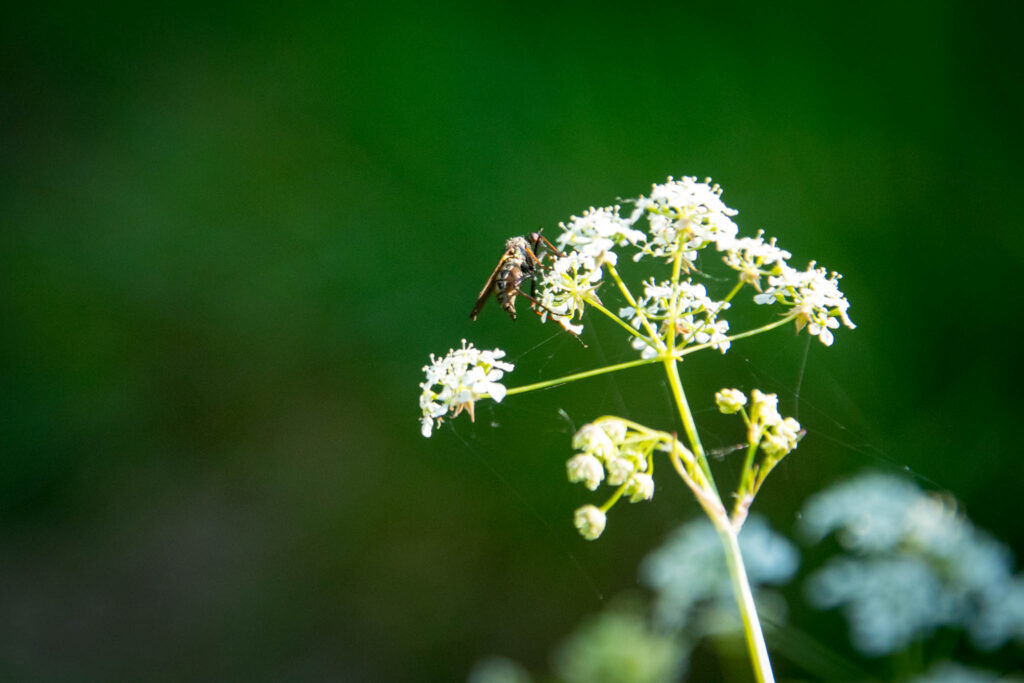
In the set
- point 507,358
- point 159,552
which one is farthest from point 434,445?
point 159,552

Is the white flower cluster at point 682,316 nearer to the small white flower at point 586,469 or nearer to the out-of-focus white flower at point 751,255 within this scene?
the out-of-focus white flower at point 751,255

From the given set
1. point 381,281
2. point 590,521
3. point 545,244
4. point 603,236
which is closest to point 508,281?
point 545,244

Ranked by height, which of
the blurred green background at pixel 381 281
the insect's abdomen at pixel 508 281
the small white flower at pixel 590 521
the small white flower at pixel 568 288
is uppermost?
the blurred green background at pixel 381 281

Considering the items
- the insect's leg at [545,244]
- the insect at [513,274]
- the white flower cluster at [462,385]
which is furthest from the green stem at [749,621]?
the insect's leg at [545,244]

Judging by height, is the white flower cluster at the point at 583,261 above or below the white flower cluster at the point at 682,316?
above

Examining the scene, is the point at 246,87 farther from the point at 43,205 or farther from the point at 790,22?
the point at 790,22

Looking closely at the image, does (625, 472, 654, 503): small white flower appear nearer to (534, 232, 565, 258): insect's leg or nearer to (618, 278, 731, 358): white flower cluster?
(618, 278, 731, 358): white flower cluster
